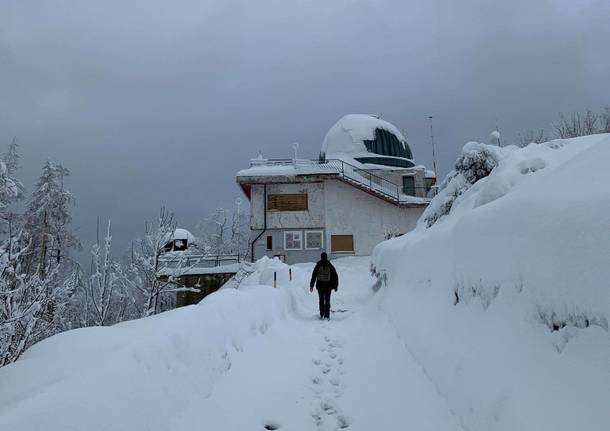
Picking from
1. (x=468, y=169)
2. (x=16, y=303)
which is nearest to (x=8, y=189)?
(x=16, y=303)

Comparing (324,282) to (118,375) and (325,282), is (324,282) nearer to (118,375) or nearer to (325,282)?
(325,282)

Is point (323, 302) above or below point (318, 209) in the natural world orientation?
below

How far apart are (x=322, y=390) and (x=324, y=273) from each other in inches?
228

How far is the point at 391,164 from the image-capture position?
127 feet

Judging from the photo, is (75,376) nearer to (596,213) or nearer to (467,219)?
(596,213)

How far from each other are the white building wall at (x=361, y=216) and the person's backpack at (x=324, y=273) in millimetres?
21885

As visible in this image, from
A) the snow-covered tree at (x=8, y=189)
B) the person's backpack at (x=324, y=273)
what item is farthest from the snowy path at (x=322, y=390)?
the snow-covered tree at (x=8, y=189)

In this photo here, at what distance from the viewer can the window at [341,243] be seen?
33.1 metres

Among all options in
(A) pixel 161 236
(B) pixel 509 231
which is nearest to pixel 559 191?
(B) pixel 509 231

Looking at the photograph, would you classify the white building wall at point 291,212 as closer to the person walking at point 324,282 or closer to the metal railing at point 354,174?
the metal railing at point 354,174

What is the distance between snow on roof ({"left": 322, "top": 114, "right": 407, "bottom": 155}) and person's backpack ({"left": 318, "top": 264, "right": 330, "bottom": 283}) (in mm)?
28929

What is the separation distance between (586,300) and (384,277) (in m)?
10.9

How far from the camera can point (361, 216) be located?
3375cm

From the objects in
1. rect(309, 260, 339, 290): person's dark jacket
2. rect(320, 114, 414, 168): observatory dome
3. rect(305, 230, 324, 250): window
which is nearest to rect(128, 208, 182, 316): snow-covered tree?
rect(309, 260, 339, 290): person's dark jacket
